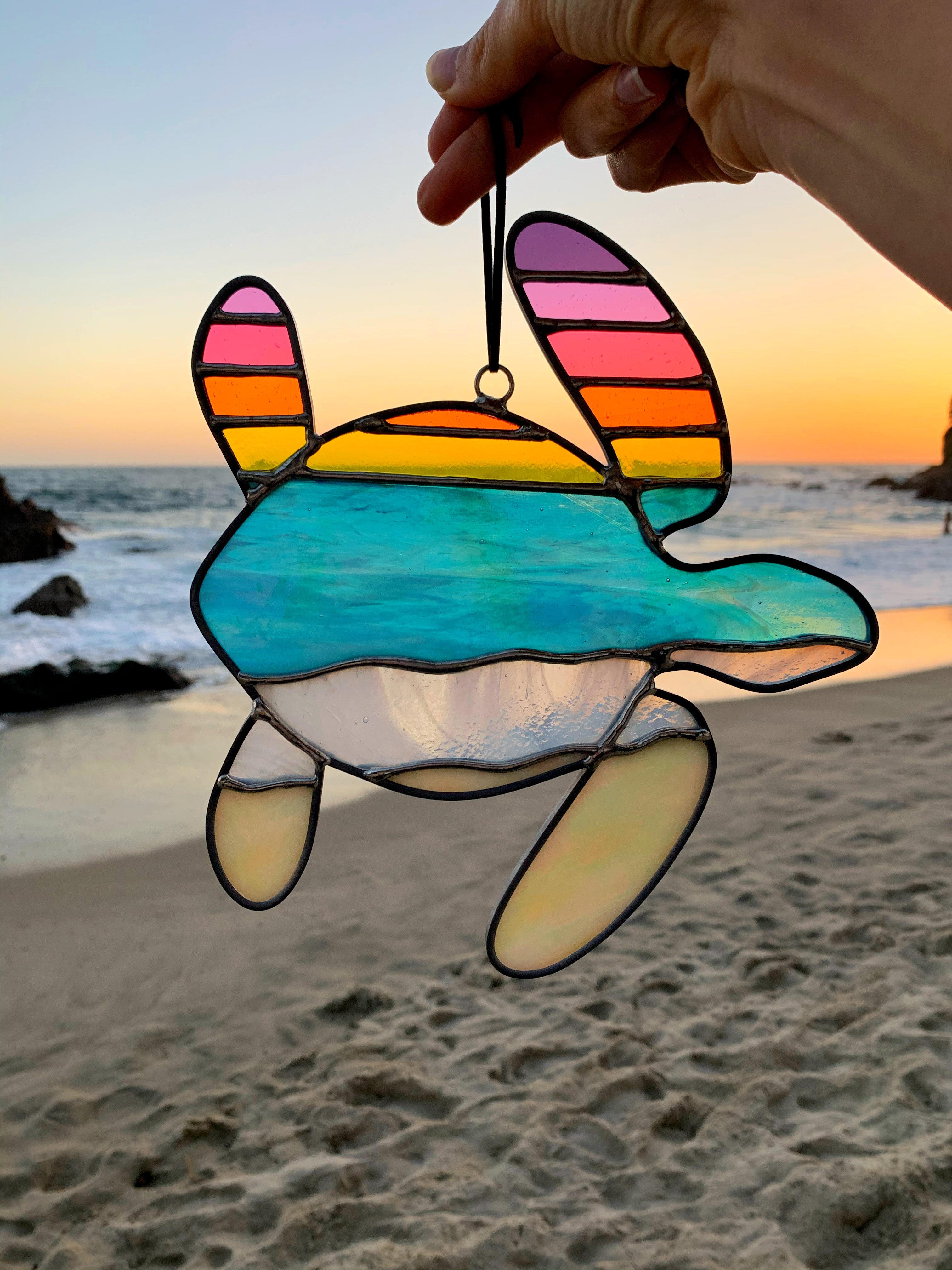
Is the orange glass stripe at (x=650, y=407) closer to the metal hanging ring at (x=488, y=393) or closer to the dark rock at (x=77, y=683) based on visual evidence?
the metal hanging ring at (x=488, y=393)

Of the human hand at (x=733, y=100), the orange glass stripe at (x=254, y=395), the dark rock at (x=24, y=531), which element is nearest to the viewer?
the human hand at (x=733, y=100)

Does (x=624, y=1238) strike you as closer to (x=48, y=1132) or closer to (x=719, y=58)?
(x=48, y=1132)

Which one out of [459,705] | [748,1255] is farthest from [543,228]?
[748,1255]

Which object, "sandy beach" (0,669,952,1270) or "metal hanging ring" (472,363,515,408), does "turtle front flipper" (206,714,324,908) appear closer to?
"metal hanging ring" (472,363,515,408)

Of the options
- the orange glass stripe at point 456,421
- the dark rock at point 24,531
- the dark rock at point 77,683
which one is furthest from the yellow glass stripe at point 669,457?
the dark rock at point 24,531

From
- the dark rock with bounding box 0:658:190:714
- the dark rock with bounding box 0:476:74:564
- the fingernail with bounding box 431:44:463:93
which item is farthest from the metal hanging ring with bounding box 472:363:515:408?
the dark rock with bounding box 0:476:74:564

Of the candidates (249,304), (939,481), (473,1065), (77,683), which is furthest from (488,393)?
(939,481)
